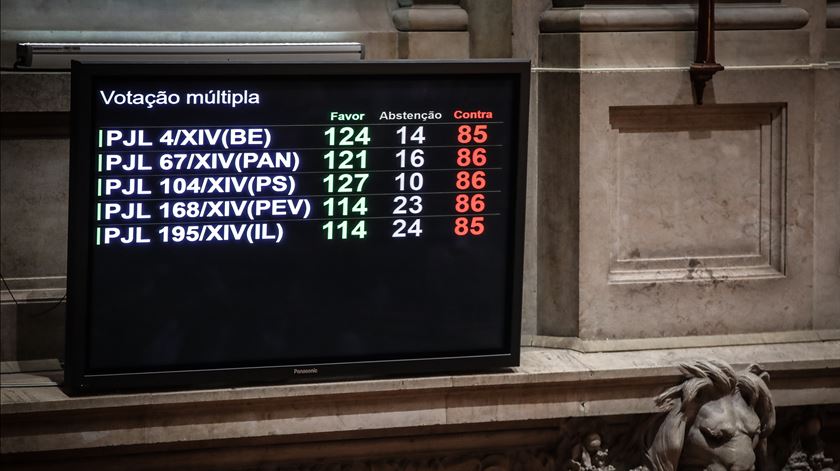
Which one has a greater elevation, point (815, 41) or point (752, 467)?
point (815, 41)

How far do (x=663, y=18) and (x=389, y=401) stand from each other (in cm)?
173

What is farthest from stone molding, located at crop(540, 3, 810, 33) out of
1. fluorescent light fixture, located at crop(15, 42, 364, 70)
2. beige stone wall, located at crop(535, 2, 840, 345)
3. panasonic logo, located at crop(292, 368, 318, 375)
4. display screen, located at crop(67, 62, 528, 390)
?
panasonic logo, located at crop(292, 368, 318, 375)

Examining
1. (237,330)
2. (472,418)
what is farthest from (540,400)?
(237,330)

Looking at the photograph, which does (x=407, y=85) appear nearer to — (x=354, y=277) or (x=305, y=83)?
(x=305, y=83)

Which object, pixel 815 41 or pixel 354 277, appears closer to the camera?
pixel 354 277

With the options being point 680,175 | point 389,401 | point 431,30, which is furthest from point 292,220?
point 680,175

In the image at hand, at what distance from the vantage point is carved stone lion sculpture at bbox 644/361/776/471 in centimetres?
522

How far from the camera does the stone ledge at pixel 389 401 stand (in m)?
4.87

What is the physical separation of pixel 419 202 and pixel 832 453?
1961mm

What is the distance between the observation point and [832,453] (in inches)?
222

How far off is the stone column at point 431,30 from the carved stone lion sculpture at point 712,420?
4.75ft

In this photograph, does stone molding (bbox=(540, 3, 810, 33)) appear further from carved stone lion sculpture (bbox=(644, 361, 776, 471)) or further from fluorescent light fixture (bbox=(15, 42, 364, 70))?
carved stone lion sculpture (bbox=(644, 361, 776, 471))

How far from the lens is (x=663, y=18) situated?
538cm

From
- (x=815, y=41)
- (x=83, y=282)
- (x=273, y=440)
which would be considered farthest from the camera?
(x=815, y=41)
